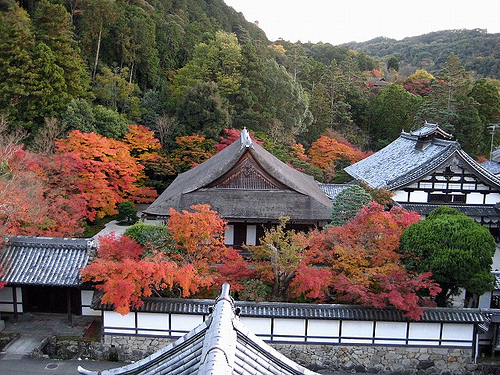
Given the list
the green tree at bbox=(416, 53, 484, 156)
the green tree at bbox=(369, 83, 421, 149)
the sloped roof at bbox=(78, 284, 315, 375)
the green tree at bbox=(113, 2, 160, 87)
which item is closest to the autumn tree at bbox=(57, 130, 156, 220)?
the green tree at bbox=(113, 2, 160, 87)

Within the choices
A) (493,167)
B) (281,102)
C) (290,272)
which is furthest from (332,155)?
(290,272)

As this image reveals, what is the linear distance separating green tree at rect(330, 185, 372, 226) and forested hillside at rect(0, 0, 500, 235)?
12.2 metres

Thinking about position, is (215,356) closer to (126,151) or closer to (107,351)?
(107,351)

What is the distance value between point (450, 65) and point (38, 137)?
3571 cm

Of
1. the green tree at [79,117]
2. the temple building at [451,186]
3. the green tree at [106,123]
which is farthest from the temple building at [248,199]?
the green tree at [106,123]

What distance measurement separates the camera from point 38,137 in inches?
1133

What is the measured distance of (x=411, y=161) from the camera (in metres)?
26.2

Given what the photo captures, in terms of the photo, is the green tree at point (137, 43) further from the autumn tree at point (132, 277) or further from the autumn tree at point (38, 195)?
the autumn tree at point (132, 277)

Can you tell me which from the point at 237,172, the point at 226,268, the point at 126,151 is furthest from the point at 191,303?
the point at 126,151

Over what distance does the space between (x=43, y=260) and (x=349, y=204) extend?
12.0 m

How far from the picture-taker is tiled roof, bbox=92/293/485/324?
14445 mm

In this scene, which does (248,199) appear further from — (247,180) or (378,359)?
(378,359)

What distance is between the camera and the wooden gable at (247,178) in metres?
21.5

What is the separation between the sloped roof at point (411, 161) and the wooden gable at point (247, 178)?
610 centimetres
